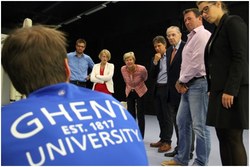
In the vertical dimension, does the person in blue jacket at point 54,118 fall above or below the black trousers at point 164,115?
above

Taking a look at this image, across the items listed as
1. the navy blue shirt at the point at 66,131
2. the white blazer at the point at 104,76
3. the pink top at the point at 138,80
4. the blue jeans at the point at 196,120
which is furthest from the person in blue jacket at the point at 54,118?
the white blazer at the point at 104,76

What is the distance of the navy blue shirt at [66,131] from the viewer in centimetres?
57

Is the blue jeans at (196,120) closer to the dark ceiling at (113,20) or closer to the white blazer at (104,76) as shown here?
the white blazer at (104,76)

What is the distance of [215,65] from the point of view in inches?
60.5

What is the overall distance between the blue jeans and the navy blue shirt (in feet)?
4.01

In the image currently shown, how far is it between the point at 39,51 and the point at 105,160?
11.4 inches

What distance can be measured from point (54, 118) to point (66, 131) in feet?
0.12

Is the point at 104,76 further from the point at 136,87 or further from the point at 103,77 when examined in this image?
the point at 136,87

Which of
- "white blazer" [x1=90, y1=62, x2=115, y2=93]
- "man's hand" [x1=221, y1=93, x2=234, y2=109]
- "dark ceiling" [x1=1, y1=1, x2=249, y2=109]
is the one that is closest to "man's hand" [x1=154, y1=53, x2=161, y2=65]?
"white blazer" [x1=90, y1=62, x2=115, y2=93]

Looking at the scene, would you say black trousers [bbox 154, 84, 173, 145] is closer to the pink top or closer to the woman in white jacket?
the pink top

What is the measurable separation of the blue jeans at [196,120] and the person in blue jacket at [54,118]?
47.3 inches

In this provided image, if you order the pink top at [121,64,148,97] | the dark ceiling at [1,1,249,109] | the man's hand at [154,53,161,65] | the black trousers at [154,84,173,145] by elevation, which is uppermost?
the dark ceiling at [1,1,249,109]

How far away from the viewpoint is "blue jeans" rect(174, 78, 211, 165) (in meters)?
1.84

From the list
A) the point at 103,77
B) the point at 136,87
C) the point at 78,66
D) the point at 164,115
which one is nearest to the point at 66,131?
the point at 164,115
